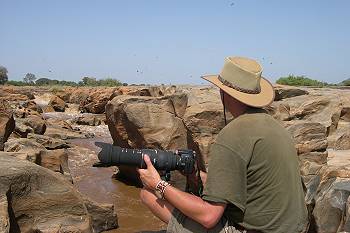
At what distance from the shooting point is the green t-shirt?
8.89ft

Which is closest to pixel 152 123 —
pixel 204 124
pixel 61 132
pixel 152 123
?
pixel 152 123

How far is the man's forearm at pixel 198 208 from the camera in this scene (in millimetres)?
2779

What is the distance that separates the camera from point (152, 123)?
9617 millimetres

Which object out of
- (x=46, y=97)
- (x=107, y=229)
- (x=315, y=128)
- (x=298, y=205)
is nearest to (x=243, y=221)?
(x=298, y=205)

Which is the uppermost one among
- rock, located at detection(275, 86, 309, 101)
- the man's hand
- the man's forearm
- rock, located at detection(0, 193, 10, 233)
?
the man's hand

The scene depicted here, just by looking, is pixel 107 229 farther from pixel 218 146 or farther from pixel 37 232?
pixel 218 146

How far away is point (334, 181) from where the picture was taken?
5531 mm

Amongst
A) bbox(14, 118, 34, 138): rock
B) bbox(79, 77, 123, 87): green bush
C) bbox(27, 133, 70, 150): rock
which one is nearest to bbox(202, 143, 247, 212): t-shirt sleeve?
bbox(27, 133, 70, 150): rock

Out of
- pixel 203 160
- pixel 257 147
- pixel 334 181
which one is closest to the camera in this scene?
pixel 257 147

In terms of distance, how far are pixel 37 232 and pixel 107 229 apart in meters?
2.10

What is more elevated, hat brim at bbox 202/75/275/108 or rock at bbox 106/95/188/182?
hat brim at bbox 202/75/275/108

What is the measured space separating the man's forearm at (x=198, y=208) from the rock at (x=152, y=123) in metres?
6.35

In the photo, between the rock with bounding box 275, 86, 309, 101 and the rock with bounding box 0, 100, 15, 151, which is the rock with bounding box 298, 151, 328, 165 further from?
the rock with bounding box 0, 100, 15, 151

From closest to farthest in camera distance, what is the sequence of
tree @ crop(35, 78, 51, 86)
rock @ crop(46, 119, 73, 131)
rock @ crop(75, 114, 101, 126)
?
rock @ crop(46, 119, 73, 131)
rock @ crop(75, 114, 101, 126)
tree @ crop(35, 78, 51, 86)
